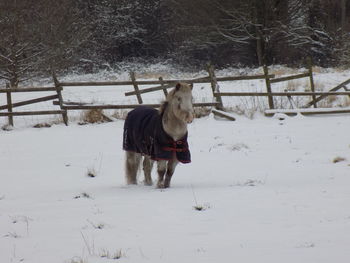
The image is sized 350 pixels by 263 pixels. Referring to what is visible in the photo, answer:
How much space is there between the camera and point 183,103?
5902mm

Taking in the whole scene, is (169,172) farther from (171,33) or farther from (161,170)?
(171,33)

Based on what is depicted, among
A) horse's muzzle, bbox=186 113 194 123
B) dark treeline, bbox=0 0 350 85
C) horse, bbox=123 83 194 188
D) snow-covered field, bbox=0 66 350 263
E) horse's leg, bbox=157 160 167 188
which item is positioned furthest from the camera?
dark treeline, bbox=0 0 350 85

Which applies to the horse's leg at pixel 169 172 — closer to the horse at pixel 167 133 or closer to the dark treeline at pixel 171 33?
the horse at pixel 167 133

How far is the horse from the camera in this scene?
19.7 ft

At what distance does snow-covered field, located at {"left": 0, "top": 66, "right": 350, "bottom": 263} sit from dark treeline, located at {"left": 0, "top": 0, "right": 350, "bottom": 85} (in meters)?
13.5

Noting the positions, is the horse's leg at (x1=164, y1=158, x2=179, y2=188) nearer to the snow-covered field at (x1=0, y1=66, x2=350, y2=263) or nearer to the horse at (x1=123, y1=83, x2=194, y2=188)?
the horse at (x1=123, y1=83, x2=194, y2=188)

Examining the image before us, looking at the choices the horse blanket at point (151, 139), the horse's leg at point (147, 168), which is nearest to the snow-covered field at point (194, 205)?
the horse's leg at point (147, 168)

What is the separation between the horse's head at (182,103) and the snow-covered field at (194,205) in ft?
3.15

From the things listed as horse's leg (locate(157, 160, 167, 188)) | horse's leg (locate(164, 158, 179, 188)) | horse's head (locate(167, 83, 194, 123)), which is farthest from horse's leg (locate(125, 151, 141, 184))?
horse's head (locate(167, 83, 194, 123))

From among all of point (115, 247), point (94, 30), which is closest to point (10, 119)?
point (115, 247)

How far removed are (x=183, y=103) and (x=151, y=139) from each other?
0.74 meters

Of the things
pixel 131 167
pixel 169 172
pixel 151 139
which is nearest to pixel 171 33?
pixel 131 167

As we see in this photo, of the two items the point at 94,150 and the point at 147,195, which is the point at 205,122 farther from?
the point at 147,195

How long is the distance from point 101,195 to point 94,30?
30225mm
